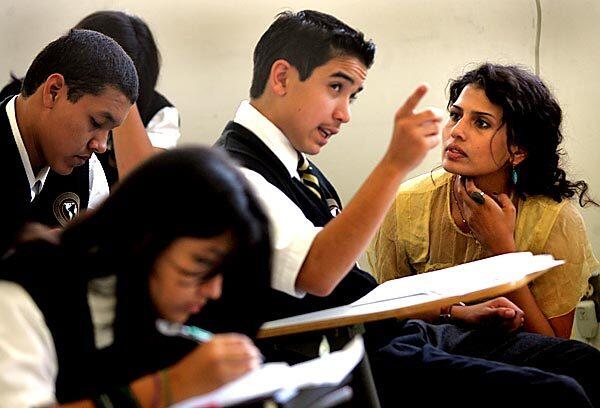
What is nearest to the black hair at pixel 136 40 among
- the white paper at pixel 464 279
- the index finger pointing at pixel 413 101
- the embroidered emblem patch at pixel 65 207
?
the embroidered emblem patch at pixel 65 207

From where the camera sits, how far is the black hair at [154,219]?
3.56ft

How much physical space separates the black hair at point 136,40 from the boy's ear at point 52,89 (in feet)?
2.24

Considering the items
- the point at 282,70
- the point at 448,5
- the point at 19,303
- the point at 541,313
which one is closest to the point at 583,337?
the point at 541,313

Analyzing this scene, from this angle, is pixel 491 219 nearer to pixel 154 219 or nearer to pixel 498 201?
pixel 498 201

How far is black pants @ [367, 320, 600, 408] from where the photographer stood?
5.23 ft

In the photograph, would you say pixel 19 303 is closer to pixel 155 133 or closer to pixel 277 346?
pixel 277 346

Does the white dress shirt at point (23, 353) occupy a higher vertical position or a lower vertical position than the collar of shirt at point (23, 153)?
lower

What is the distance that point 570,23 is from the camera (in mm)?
2705

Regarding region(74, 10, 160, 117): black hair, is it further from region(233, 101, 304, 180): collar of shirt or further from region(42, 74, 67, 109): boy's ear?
region(233, 101, 304, 180): collar of shirt

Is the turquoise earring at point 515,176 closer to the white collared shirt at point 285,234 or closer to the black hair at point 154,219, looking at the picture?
the white collared shirt at point 285,234

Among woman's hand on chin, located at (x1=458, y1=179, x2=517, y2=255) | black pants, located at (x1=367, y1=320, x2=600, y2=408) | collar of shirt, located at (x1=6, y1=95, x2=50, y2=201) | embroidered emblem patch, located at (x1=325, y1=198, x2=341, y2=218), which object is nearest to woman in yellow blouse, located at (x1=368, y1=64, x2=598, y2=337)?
woman's hand on chin, located at (x1=458, y1=179, x2=517, y2=255)

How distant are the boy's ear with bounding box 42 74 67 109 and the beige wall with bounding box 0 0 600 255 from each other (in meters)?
0.93

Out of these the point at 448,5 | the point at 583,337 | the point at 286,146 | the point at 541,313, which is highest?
the point at 448,5

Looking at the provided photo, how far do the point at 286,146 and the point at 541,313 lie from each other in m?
0.73
